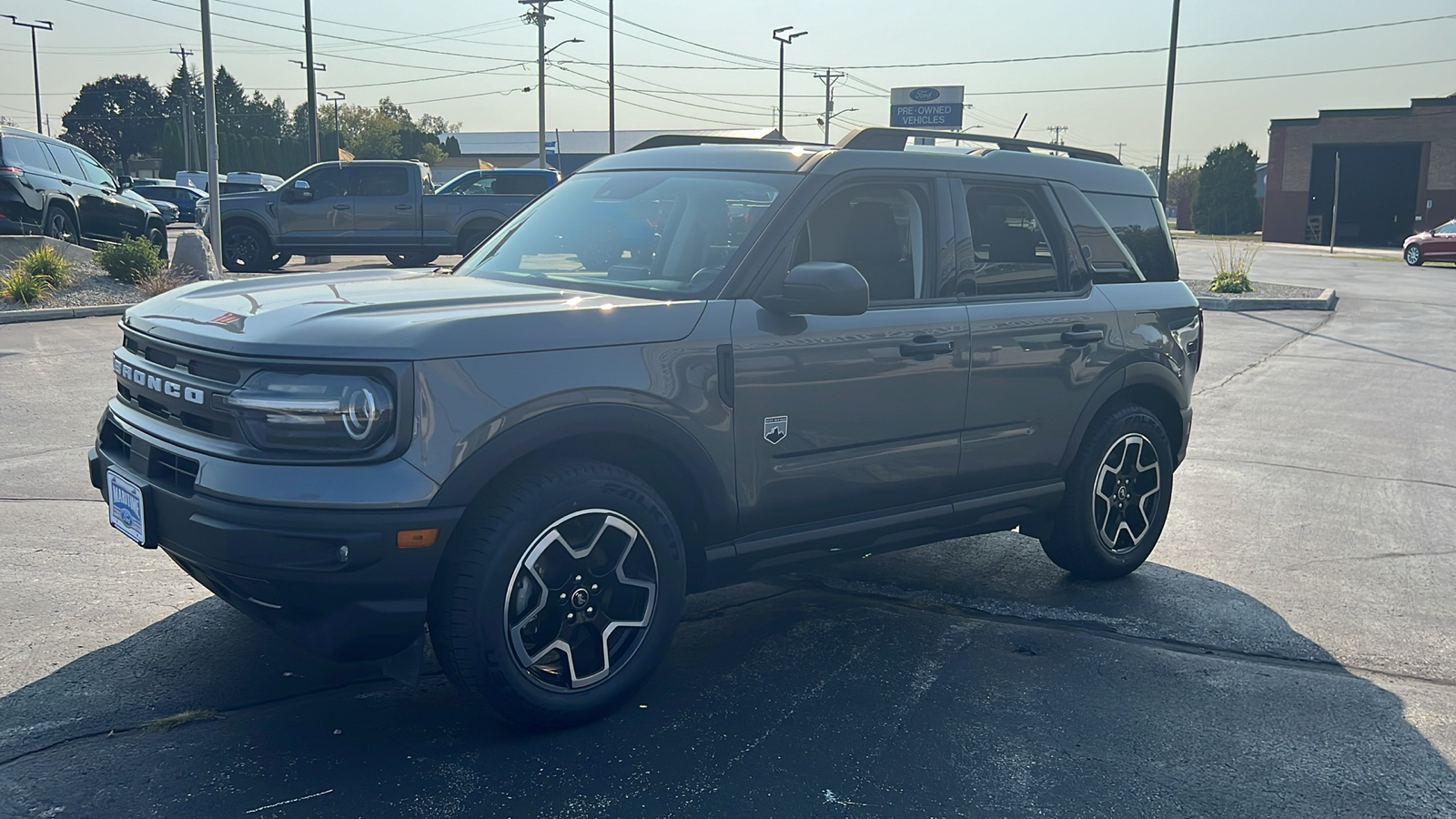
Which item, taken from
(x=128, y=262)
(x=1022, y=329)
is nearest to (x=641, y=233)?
(x=1022, y=329)

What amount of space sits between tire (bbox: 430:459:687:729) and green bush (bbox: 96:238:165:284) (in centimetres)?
1483

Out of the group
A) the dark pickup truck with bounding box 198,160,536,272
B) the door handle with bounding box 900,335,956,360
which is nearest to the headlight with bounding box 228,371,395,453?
the door handle with bounding box 900,335,956,360

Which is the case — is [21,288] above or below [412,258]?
below

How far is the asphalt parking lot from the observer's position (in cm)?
330

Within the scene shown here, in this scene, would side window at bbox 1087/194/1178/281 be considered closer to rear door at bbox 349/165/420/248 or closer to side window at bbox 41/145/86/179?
rear door at bbox 349/165/420/248

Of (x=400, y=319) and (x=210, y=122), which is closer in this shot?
(x=400, y=319)

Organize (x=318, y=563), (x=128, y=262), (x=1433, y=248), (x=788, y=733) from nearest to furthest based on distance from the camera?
(x=318, y=563), (x=788, y=733), (x=128, y=262), (x=1433, y=248)

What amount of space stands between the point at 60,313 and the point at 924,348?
43.2 feet

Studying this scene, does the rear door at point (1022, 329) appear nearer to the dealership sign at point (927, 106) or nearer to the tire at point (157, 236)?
the tire at point (157, 236)

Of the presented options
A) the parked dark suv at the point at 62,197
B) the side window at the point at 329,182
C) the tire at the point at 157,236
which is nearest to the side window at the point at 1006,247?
the parked dark suv at the point at 62,197

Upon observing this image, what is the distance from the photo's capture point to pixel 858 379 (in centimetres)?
420

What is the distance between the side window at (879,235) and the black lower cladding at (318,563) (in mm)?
1803

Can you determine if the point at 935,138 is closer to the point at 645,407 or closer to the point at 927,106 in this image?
the point at 645,407

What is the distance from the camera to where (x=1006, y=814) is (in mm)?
3240
